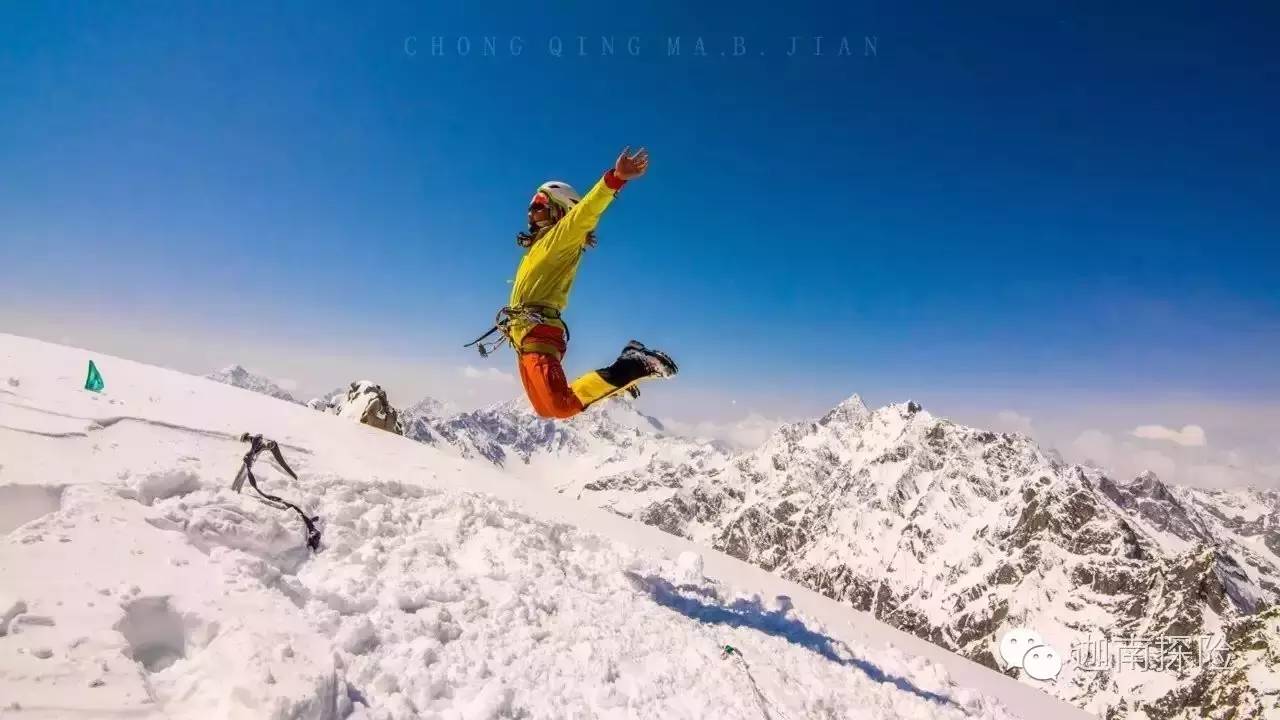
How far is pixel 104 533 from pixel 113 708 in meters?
2.40

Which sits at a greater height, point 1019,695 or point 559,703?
point 1019,695

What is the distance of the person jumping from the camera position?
8.70m

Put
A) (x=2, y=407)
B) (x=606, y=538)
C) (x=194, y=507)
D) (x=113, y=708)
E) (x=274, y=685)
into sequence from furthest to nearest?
(x=606, y=538) → (x=2, y=407) → (x=194, y=507) → (x=274, y=685) → (x=113, y=708)

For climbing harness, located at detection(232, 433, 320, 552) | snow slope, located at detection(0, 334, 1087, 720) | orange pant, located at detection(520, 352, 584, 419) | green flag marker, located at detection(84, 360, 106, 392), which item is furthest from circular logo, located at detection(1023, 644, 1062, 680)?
green flag marker, located at detection(84, 360, 106, 392)

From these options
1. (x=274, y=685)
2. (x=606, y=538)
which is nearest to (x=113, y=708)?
(x=274, y=685)

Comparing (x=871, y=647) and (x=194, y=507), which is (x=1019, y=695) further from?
(x=194, y=507)

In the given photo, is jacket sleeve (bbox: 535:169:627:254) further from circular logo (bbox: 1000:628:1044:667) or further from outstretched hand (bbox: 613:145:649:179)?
circular logo (bbox: 1000:628:1044:667)

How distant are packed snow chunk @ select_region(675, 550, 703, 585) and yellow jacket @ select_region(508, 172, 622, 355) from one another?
4.49 m

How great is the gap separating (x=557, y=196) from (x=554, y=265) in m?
1.23

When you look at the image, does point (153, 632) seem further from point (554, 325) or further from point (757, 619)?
point (757, 619)

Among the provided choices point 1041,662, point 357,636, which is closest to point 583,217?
point 357,636

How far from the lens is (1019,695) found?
9672 millimetres

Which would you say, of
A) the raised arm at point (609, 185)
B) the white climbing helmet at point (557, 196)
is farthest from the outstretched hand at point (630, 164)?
the white climbing helmet at point (557, 196)

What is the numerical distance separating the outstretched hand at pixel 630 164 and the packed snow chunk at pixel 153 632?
623cm
